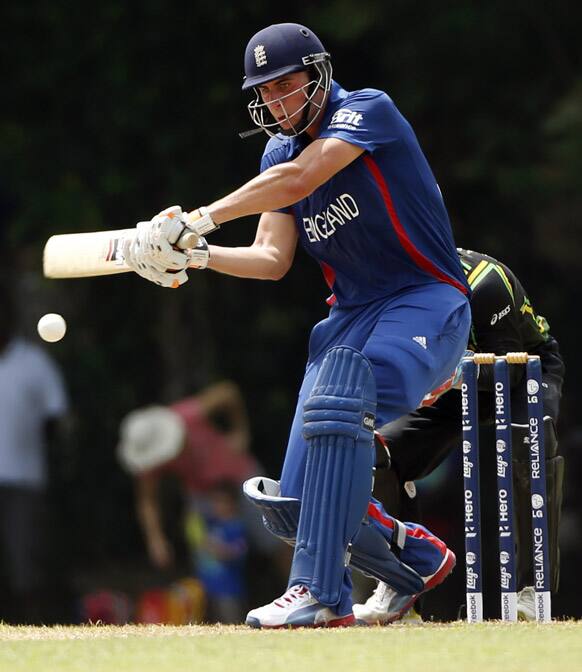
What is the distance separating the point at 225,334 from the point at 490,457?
1.58 metres

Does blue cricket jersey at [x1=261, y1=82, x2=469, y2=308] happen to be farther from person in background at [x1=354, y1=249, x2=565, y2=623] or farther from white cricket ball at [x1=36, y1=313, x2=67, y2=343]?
white cricket ball at [x1=36, y1=313, x2=67, y2=343]

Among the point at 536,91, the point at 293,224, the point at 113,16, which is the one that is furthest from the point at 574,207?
the point at 293,224

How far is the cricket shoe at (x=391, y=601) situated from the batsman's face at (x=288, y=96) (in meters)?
1.22

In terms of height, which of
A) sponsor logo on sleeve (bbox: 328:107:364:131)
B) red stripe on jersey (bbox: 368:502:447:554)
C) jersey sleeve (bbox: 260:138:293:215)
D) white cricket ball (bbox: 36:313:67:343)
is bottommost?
red stripe on jersey (bbox: 368:502:447:554)

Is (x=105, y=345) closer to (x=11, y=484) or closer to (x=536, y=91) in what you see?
(x=11, y=484)

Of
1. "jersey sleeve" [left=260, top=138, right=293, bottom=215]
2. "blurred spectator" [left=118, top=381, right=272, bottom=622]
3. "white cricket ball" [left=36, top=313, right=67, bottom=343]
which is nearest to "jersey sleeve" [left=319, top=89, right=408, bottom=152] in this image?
"jersey sleeve" [left=260, top=138, right=293, bottom=215]

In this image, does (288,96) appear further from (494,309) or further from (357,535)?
(357,535)

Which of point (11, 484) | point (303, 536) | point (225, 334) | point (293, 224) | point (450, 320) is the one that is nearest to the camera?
point (303, 536)

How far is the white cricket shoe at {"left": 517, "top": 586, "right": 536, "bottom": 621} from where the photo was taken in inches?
176

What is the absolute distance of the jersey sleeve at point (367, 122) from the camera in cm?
402

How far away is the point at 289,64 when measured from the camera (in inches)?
162

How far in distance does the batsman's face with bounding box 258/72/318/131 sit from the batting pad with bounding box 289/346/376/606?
70 centimetres

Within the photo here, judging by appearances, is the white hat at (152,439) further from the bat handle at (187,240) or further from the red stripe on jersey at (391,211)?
the bat handle at (187,240)

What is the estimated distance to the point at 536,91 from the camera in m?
8.28
